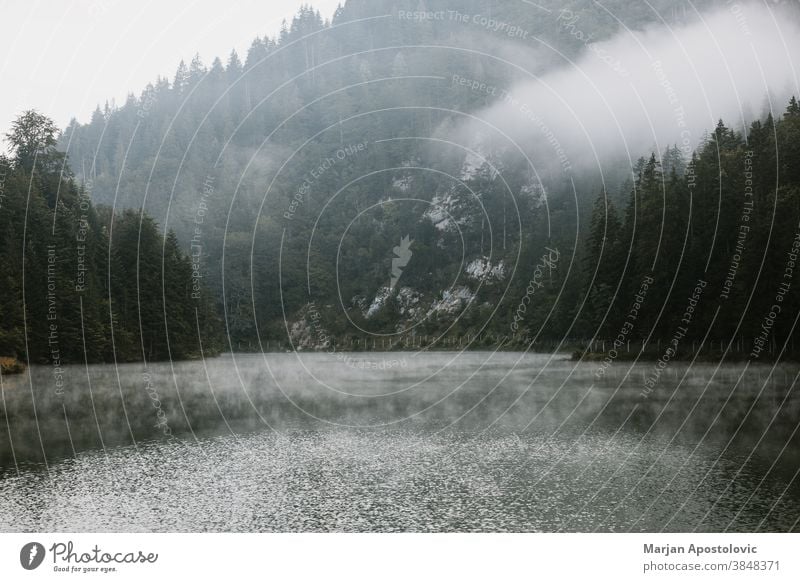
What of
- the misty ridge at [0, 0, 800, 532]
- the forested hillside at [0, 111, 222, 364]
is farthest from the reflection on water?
the forested hillside at [0, 111, 222, 364]

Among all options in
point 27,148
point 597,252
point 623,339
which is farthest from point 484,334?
point 27,148

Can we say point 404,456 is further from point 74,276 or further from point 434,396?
point 74,276

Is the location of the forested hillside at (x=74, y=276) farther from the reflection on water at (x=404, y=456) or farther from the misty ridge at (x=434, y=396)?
the reflection on water at (x=404, y=456)

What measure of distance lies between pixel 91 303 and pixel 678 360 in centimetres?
6371

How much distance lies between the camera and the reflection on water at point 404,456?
98.8 ft

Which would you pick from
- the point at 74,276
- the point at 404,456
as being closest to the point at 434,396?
the point at 404,456

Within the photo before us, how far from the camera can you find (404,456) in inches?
1639

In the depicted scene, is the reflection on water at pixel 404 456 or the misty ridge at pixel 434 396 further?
the misty ridge at pixel 434 396

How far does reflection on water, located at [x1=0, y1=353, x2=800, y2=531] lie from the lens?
30125mm

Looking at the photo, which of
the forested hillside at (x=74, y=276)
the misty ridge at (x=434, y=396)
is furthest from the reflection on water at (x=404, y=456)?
the forested hillside at (x=74, y=276)

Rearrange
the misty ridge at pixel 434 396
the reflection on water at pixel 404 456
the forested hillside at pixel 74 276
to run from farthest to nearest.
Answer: the forested hillside at pixel 74 276
the misty ridge at pixel 434 396
the reflection on water at pixel 404 456

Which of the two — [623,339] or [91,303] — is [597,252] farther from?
[91,303]
